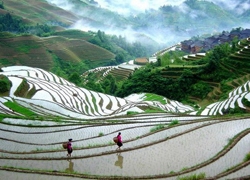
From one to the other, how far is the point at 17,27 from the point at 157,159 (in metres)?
92.1

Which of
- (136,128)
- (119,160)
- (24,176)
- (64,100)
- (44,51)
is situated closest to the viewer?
(24,176)

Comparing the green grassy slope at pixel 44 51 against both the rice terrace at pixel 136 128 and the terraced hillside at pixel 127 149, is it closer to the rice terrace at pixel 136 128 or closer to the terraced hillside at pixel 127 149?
the rice terrace at pixel 136 128

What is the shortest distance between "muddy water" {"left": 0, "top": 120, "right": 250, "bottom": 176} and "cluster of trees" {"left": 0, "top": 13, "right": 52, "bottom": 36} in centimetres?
8482

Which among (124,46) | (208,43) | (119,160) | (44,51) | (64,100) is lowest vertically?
(119,160)

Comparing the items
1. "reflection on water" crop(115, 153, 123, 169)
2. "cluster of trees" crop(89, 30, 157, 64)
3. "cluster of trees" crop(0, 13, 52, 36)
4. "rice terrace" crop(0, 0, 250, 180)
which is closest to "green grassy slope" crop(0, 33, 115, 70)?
"cluster of trees" crop(0, 13, 52, 36)

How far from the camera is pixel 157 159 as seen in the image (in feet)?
28.9

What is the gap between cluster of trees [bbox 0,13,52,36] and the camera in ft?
288

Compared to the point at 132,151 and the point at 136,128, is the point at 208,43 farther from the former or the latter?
the point at 132,151

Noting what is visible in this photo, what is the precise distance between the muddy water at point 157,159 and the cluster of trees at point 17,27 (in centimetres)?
8482

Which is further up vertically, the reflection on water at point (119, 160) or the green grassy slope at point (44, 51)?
the green grassy slope at point (44, 51)

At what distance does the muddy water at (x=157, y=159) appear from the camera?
8.22 metres

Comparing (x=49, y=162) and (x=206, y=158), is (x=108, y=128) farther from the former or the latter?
(x=206, y=158)

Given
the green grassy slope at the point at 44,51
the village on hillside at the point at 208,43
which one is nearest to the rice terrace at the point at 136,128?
the green grassy slope at the point at 44,51

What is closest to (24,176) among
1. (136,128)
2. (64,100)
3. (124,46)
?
(136,128)
